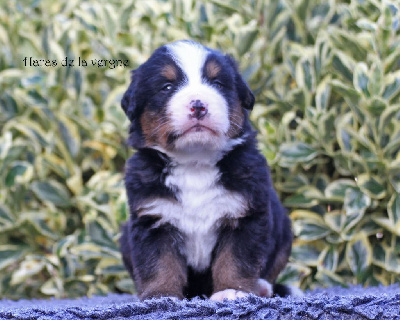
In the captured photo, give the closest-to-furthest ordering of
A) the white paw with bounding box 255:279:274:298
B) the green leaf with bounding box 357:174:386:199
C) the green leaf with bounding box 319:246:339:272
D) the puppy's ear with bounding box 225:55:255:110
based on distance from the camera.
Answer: the puppy's ear with bounding box 225:55:255:110 < the white paw with bounding box 255:279:274:298 < the green leaf with bounding box 357:174:386:199 < the green leaf with bounding box 319:246:339:272

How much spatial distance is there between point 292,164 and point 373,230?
73 cm

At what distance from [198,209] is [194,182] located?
0.47ft

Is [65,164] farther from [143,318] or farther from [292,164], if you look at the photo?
[143,318]

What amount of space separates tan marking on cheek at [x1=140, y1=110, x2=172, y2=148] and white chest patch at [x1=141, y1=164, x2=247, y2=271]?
7.5 inches

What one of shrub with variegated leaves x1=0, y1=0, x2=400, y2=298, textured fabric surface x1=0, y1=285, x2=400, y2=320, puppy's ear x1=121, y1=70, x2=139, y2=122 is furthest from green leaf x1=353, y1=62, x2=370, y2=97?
textured fabric surface x1=0, y1=285, x2=400, y2=320

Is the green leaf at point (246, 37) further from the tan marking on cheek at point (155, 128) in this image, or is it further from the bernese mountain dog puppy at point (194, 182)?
the tan marking on cheek at point (155, 128)

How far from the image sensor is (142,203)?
10.2 feet

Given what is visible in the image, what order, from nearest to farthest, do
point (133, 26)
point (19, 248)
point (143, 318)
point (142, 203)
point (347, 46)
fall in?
point (143, 318) < point (142, 203) < point (347, 46) < point (19, 248) < point (133, 26)

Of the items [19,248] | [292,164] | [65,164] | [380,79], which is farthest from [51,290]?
[380,79]

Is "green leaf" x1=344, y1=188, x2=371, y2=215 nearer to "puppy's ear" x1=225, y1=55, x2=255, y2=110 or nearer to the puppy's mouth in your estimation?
"puppy's ear" x1=225, y1=55, x2=255, y2=110

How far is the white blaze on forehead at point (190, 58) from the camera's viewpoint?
318cm

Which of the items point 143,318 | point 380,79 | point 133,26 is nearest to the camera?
point 143,318

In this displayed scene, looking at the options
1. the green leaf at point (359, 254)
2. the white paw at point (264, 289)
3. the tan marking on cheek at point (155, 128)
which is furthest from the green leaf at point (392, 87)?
the tan marking on cheek at point (155, 128)

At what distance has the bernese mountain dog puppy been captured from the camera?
306cm
